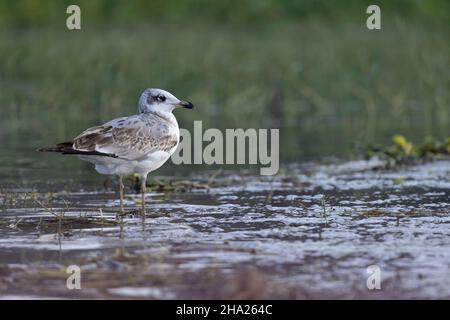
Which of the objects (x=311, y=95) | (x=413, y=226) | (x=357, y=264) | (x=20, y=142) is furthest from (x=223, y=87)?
(x=357, y=264)

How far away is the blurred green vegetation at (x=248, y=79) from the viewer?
18859mm

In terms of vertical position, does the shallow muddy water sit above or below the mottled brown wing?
below

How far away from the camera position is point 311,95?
824 inches

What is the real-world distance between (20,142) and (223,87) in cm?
516

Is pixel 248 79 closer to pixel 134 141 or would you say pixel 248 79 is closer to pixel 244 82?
pixel 244 82

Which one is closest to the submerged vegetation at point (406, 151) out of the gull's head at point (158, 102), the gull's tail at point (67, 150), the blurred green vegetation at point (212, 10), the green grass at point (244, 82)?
the green grass at point (244, 82)

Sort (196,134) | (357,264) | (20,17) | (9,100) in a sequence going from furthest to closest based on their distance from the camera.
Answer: (20,17), (9,100), (196,134), (357,264)

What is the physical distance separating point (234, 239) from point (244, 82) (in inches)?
493

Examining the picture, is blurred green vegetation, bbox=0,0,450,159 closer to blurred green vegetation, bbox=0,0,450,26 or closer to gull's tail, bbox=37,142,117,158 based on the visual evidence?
blurred green vegetation, bbox=0,0,450,26

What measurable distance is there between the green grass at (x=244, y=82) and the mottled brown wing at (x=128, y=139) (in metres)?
7.01

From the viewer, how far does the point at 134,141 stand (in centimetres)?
990

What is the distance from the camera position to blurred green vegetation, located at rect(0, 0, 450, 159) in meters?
18.9

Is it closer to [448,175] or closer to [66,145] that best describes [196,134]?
[448,175]

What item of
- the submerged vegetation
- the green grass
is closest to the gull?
the submerged vegetation
